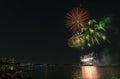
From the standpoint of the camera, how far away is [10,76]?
9950cm

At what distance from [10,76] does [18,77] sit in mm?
4341

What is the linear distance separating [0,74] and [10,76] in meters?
4.07

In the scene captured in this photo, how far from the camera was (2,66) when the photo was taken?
356 ft

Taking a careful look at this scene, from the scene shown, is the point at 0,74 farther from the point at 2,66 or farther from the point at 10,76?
the point at 2,66

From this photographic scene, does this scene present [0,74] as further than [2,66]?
No

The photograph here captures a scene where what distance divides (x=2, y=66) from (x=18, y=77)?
378 inches

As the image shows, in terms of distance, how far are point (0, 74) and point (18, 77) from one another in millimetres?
8318

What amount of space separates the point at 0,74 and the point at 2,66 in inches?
462

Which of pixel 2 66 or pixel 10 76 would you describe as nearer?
pixel 10 76

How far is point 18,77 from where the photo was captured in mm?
103062

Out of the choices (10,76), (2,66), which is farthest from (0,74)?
(2,66)
